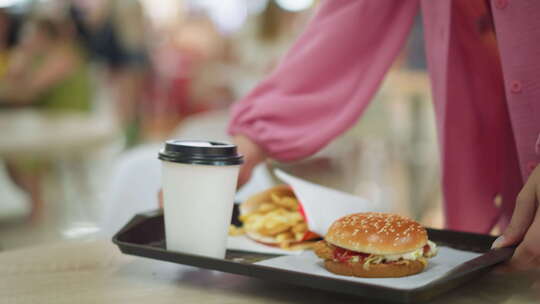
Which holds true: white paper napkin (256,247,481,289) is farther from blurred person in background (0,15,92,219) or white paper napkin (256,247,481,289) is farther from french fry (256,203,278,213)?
blurred person in background (0,15,92,219)

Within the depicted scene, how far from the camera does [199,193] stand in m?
0.86

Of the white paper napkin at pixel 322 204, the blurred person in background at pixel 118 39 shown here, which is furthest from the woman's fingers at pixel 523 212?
the blurred person in background at pixel 118 39

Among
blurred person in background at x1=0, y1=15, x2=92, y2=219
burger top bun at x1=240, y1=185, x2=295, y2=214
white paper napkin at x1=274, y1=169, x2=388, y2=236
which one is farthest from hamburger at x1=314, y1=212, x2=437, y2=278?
blurred person in background at x1=0, y1=15, x2=92, y2=219

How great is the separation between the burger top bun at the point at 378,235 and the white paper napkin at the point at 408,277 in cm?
4

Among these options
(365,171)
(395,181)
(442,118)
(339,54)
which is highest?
(339,54)

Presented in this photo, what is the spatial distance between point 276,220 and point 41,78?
3.51 meters

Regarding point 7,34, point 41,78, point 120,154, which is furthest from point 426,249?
point 120,154

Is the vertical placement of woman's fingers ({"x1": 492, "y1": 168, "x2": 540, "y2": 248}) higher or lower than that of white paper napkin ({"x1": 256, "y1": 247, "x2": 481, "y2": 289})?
higher

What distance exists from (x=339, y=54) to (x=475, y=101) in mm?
277

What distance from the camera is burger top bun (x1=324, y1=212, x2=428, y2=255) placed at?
0.81 metres

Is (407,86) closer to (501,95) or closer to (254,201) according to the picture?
(501,95)

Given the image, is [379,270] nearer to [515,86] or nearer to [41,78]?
[515,86]

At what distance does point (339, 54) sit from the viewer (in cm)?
126

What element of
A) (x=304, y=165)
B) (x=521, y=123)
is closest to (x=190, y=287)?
(x=521, y=123)
